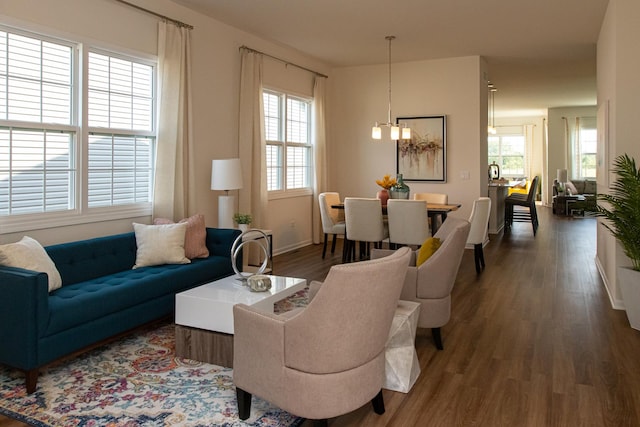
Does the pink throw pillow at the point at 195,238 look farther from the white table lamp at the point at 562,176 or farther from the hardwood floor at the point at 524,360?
the white table lamp at the point at 562,176

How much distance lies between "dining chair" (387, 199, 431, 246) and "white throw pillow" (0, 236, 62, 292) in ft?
11.9

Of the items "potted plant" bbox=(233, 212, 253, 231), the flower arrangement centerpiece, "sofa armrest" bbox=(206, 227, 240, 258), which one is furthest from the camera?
the flower arrangement centerpiece

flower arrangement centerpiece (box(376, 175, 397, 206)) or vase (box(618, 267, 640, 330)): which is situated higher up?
flower arrangement centerpiece (box(376, 175, 397, 206))

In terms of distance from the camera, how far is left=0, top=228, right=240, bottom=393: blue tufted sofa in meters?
2.88

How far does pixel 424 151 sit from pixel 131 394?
626cm

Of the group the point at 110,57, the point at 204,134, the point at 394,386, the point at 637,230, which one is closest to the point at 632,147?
the point at 637,230

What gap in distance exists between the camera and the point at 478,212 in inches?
241

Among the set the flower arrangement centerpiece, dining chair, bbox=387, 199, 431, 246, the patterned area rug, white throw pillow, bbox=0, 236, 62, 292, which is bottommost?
the patterned area rug

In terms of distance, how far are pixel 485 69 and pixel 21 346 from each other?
290 inches

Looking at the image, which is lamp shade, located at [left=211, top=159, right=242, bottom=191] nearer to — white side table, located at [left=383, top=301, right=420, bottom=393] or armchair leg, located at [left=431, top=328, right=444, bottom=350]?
armchair leg, located at [left=431, top=328, right=444, bottom=350]

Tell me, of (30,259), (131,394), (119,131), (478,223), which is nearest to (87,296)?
(30,259)

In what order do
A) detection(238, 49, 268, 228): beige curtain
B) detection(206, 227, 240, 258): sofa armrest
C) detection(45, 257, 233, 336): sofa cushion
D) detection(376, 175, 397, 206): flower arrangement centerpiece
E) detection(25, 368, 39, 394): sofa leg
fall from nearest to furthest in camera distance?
1. detection(25, 368, 39, 394): sofa leg
2. detection(45, 257, 233, 336): sofa cushion
3. detection(206, 227, 240, 258): sofa armrest
4. detection(238, 49, 268, 228): beige curtain
5. detection(376, 175, 397, 206): flower arrangement centerpiece

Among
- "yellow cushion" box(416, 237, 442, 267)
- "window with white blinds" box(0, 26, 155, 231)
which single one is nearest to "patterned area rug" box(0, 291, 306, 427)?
"window with white blinds" box(0, 26, 155, 231)

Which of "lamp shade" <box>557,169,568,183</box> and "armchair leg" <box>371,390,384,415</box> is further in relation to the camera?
"lamp shade" <box>557,169,568,183</box>
